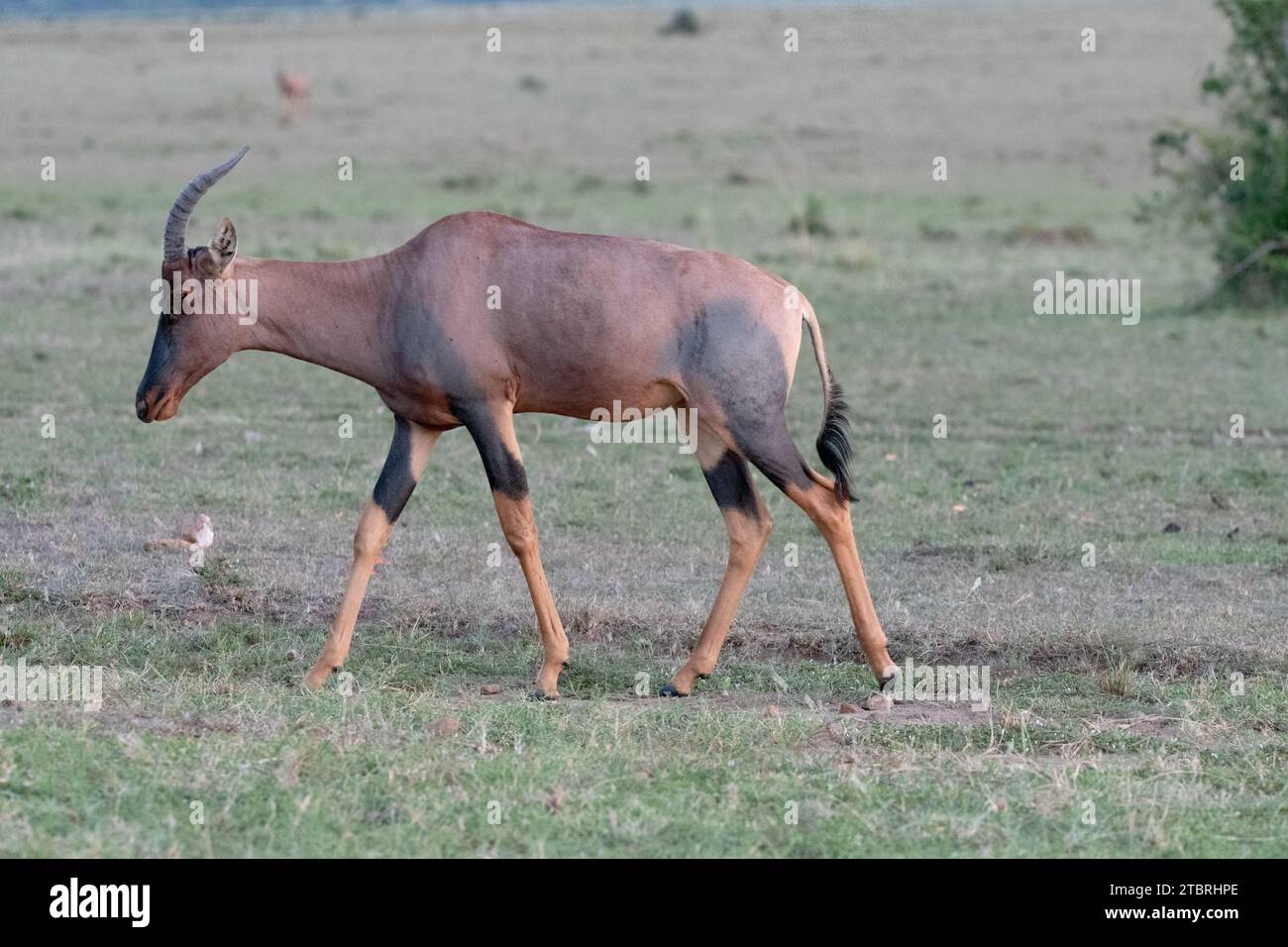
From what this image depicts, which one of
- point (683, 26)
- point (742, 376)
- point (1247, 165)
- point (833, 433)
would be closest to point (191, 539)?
point (742, 376)

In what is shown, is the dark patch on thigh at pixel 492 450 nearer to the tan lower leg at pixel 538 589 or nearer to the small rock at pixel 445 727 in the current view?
the tan lower leg at pixel 538 589

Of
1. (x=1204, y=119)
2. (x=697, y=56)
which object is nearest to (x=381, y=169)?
(x=1204, y=119)

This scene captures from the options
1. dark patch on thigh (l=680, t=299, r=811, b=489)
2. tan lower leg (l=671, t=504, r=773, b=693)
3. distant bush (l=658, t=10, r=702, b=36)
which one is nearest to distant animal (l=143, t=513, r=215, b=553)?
tan lower leg (l=671, t=504, r=773, b=693)

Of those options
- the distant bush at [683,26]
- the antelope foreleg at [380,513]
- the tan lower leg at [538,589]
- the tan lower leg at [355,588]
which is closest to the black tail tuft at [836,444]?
the tan lower leg at [538,589]

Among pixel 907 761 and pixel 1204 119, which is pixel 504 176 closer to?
pixel 1204 119

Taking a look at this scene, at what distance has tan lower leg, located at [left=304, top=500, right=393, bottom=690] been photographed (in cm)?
668

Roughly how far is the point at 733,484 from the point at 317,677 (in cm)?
173

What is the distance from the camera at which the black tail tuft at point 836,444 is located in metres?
6.75

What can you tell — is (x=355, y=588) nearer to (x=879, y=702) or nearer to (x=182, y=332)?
(x=182, y=332)

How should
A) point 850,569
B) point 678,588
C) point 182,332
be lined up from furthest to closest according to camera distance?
point 678,588
point 850,569
point 182,332

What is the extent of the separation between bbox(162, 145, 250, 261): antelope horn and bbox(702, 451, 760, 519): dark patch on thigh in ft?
6.92

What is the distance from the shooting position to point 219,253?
6449 mm

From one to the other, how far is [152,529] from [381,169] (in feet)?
61.2

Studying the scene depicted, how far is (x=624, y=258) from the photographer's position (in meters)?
6.65
